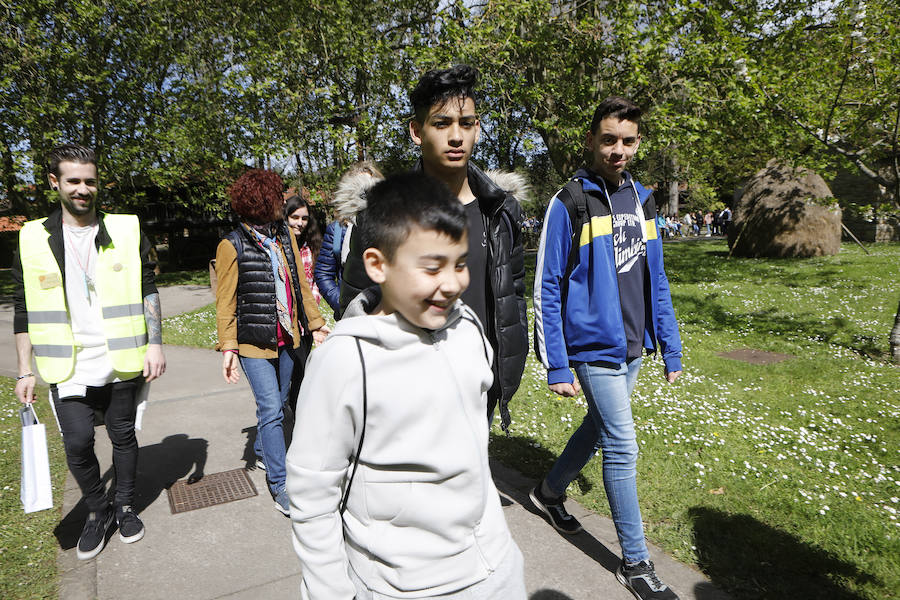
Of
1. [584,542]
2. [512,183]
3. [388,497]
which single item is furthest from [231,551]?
[512,183]

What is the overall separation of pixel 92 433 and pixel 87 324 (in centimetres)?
64

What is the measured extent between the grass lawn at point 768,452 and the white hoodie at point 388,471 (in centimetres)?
215

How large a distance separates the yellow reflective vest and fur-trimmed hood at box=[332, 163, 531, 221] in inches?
61.0

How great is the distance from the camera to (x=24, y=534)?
365 cm

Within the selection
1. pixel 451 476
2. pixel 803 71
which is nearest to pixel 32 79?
pixel 803 71

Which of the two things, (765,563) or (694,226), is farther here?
(694,226)

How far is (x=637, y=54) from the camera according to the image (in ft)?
35.5

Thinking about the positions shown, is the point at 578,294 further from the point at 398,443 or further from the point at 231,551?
the point at 231,551

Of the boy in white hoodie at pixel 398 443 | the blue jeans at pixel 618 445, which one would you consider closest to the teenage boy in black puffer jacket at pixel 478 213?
A: the blue jeans at pixel 618 445

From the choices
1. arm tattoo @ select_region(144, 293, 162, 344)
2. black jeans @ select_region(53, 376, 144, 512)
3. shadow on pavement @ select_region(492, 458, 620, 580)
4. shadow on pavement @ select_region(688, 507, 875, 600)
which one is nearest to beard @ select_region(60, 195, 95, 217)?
arm tattoo @ select_region(144, 293, 162, 344)

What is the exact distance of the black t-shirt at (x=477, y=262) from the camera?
8.54 ft

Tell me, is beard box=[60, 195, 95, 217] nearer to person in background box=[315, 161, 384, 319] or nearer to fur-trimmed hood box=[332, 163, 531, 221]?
person in background box=[315, 161, 384, 319]

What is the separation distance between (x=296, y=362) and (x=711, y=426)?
11.9 feet

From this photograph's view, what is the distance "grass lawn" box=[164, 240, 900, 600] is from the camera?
10.5 ft
